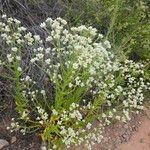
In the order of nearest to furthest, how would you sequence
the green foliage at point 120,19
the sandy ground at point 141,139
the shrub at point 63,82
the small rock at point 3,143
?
the shrub at point 63,82 → the small rock at point 3,143 → the sandy ground at point 141,139 → the green foliage at point 120,19

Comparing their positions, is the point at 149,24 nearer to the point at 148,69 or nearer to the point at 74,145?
the point at 148,69

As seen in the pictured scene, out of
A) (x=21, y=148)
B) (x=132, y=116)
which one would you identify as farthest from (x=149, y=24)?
(x=21, y=148)

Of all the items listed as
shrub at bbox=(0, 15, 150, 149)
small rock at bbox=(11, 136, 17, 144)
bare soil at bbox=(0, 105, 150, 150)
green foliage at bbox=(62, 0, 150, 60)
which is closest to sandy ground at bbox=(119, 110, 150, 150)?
bare soil at bbox=(0, 105, 150, 150)

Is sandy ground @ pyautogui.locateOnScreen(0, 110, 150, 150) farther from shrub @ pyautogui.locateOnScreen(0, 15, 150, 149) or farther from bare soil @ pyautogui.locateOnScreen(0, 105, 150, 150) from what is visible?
shrub @ pyautogui.locateOnScreen(0, 15, 150, 149)

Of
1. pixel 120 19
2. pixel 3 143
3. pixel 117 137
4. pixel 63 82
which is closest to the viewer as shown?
pixel 63 82

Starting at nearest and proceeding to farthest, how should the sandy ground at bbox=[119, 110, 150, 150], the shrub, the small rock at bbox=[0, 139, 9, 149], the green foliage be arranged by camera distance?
the shrub < the small rock at bbox=[0, 139, 9, 149] < the sandy ground at bbox=[119, 110, 150, 150] < the green foliage

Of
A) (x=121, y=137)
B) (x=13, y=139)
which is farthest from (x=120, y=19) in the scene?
(x=13, y=139)

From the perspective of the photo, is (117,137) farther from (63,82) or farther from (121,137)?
(63,82)

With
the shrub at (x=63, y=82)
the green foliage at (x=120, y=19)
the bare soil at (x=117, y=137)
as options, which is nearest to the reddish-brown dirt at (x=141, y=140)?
the bare soil at (x=117, y=137)

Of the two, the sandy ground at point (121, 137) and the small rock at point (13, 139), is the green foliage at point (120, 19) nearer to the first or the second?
the sandy ground at point (121, 137)
